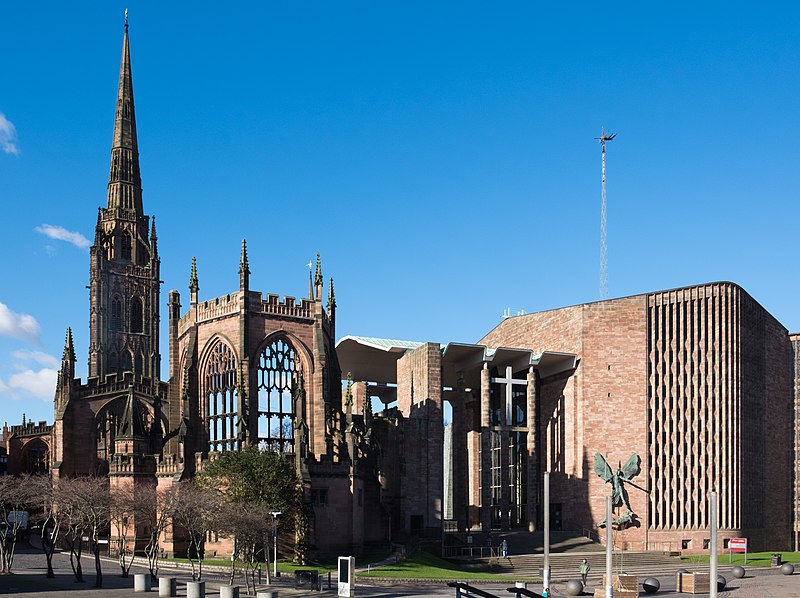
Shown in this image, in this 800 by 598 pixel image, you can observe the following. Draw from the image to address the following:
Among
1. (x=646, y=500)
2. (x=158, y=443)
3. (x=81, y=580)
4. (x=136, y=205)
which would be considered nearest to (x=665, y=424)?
(x=646, y=500)

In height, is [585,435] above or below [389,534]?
above

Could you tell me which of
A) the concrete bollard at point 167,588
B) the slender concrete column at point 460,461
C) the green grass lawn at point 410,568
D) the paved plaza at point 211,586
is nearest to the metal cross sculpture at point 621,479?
the slender concrete column at point 460,461

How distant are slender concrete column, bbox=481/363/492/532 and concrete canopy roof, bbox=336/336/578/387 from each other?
1674mm

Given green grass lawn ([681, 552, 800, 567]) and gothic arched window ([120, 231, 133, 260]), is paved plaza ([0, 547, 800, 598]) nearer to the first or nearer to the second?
green grass lawn ([681, 552, 800, 567])

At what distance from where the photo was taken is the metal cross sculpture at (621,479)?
71.1m

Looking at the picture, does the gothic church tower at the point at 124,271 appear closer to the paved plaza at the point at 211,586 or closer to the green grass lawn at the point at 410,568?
the green grass lawn at the point at 410,568

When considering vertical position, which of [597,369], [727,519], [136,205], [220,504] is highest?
[136,205]

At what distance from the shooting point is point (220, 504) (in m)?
48.2

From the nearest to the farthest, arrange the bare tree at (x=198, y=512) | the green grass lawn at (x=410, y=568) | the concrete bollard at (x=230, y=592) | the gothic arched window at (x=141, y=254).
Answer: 1. the concrete bollard at (x=230, y=592)
2. the bare tree at (x=198, y=512)
3. the green grass lawn at (x=410, y=568)
4. the gothic arched window at (x=141, y=254)

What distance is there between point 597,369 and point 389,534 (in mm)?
21028

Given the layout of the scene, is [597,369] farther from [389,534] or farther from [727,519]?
[389,534]

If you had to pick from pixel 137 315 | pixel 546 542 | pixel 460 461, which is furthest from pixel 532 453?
pixel 137 315

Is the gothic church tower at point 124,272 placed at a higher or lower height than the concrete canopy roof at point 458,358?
higher

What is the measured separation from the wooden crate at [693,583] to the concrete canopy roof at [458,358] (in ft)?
99.0
